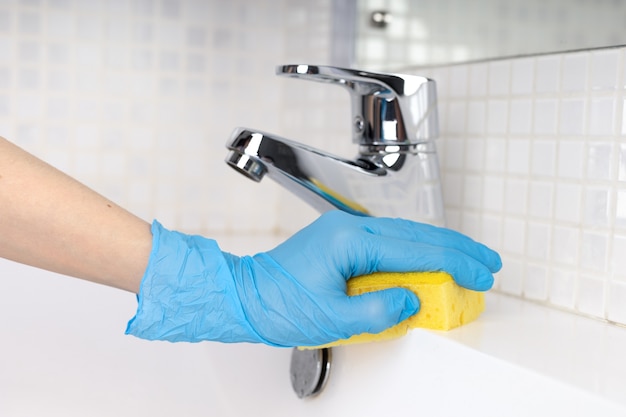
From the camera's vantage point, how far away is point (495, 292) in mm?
806

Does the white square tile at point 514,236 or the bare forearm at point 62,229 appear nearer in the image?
the bare forearm at point 62,229

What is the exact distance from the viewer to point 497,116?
0.80m

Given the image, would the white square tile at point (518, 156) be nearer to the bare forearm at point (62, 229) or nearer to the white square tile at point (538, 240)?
the white square tile at point (538, 240)

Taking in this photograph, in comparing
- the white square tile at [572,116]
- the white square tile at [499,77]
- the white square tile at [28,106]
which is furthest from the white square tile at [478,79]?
the white square tile at [28,106]

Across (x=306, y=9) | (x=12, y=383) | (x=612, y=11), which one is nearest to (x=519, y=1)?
(x=612, y=11)

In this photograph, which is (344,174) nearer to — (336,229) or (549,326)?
(336,229)

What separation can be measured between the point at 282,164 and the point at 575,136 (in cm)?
27

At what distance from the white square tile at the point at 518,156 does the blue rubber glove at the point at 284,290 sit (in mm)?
178

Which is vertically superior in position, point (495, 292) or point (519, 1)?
point (519, 1)

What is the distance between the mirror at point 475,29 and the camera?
27.2 inches

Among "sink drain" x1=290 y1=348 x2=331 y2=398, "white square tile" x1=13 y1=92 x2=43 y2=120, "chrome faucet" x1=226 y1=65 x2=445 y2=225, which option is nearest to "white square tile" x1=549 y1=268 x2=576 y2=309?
"chrome faucet" x1=226 y1=65 x2=445 y2=225

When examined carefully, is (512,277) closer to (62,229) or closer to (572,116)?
(572,116)

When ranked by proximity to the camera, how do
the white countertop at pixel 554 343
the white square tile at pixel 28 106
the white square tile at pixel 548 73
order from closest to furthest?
the white countertop at pixel 554 343
the white square tile at pixel 548 73
the white square tile at pixel 28 106

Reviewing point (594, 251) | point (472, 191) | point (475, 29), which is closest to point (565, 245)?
point (594, 251)
